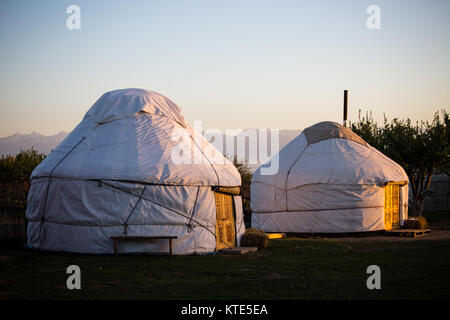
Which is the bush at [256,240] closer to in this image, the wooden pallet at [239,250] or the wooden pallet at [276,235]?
the wooden pallet at [239,250]

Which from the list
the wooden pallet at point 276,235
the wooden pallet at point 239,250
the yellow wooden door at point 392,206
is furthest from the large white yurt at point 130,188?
the yellow wooden door at point 392,206

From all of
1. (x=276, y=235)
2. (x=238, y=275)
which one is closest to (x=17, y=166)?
(x=276, y=235)

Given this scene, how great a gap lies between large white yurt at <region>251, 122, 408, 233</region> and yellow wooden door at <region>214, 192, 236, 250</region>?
424 cm

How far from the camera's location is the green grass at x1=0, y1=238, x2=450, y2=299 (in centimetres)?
693

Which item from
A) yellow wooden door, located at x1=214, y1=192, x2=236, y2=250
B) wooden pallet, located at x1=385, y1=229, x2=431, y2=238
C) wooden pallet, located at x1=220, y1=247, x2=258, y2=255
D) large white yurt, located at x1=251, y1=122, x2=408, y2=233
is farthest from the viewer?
large white yurt, located at x1=251, y1=122, x2=408, y2=233

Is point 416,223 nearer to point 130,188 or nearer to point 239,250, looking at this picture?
point 239,250

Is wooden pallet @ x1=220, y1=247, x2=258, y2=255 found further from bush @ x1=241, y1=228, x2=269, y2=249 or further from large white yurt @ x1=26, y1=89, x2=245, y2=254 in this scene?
bush @ x1=241, y1=228, x2=269, y2=249

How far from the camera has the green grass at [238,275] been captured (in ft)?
22.7

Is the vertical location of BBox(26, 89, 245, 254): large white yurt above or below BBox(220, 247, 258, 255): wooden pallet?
above

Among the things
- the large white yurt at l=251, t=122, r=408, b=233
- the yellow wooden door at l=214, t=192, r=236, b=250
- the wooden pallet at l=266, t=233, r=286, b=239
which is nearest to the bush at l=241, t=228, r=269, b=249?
the yellow wooden door at l=214, t=192, r=236, b=250

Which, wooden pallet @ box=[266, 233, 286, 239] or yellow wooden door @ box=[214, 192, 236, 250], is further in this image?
wooden pallet @ box=[266, 233, 286, 239]

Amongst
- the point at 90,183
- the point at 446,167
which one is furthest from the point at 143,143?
the point at 446,167
